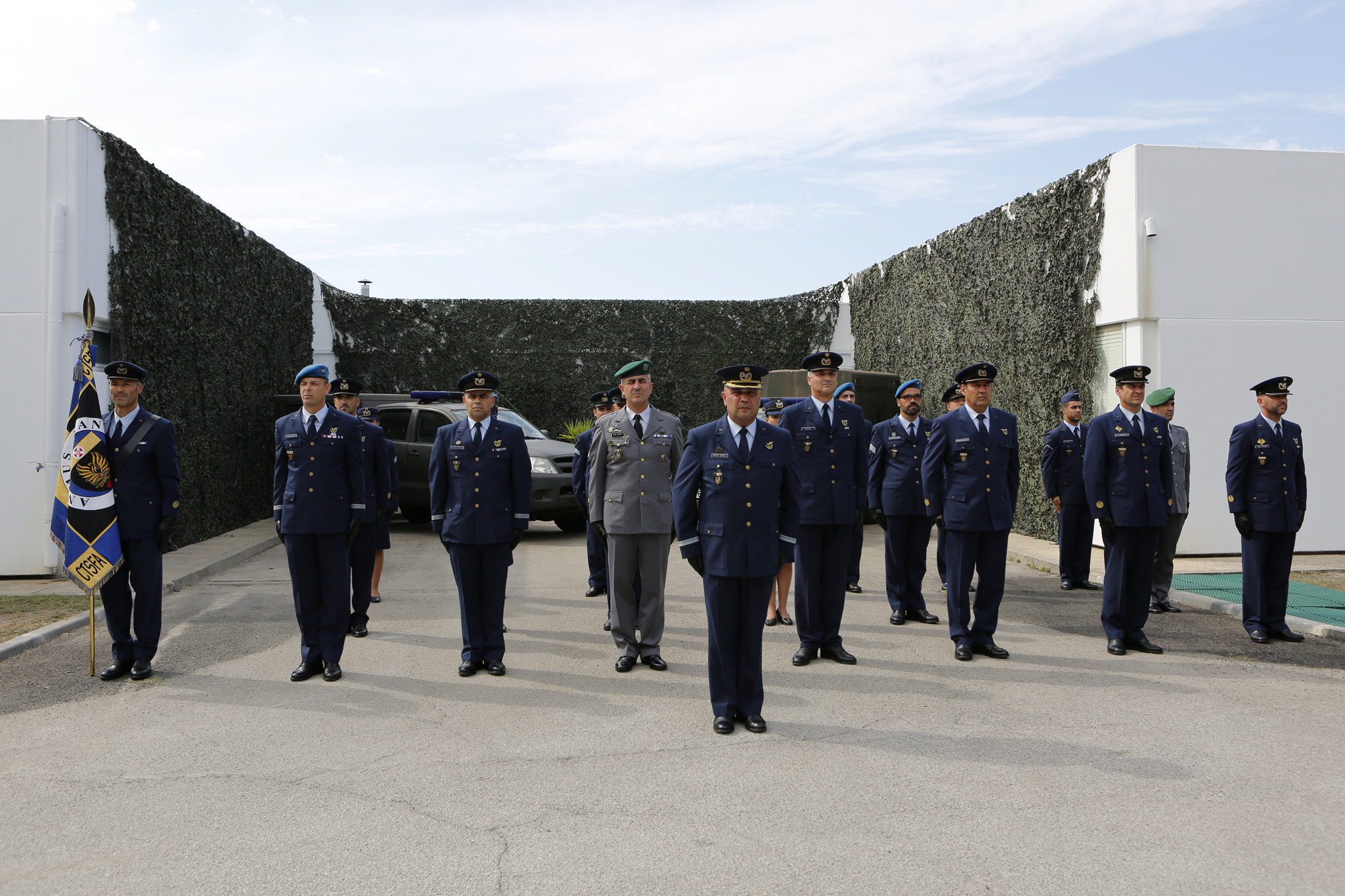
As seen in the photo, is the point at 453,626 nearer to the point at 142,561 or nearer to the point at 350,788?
the point at 142,561

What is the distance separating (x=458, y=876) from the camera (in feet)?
10.8

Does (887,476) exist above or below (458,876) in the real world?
above

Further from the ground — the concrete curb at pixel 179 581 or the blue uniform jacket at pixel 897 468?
the blue uniform jacket at pixel 897 468

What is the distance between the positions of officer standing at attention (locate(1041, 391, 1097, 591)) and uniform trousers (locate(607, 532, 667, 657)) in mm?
4973

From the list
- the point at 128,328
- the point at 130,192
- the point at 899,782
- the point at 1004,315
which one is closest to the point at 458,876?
the point at 899,782

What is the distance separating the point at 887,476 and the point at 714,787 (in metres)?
4.89

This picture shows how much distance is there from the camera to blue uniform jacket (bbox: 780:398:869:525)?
660cm

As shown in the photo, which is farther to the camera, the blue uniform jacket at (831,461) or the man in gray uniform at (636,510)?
the blue uniform jacket at (831,461)

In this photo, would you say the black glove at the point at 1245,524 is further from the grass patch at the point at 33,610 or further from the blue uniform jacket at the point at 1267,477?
the grass patch at the point at 33,610

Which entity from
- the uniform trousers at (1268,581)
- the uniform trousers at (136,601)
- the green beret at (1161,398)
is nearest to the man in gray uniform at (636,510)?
the uniform trousers at (136,601)

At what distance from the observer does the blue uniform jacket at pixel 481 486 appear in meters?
6.24

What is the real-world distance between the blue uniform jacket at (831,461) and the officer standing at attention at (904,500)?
Result: 44.6 inches

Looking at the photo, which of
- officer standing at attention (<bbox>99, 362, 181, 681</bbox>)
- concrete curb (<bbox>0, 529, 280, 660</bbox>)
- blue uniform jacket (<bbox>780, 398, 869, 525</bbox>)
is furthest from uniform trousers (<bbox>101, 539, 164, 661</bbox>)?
blue uniform jacket (<bbox>780, 398, 869, 525</bbox>)

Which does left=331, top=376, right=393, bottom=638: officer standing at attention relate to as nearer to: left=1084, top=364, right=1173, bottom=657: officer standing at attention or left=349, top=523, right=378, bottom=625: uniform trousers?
left=349, top=523, right=378, bottom=625: uniform trousers
